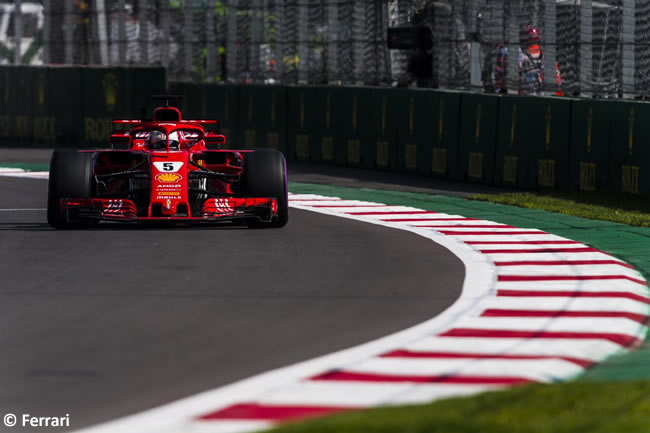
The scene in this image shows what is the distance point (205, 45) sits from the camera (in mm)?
31844

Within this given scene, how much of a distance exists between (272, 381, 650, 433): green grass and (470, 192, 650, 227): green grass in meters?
9.09

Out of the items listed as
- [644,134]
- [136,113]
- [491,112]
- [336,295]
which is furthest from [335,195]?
[136,113]

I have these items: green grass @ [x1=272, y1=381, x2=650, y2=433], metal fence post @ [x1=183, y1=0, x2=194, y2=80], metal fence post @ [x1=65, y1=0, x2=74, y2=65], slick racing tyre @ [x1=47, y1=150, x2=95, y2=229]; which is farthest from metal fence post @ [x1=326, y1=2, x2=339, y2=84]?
green grass @ [x1=272, y1=381, x2=650, y2=433]

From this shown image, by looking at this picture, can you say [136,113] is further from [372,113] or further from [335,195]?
[335,195]

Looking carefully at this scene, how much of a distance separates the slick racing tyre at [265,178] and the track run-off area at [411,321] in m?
0.38

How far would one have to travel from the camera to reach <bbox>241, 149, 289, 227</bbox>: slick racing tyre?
48.0ft

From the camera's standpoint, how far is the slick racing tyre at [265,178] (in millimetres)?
14633

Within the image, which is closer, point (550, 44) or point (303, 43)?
point (550, 44)

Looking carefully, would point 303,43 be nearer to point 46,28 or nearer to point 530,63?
point 530,63

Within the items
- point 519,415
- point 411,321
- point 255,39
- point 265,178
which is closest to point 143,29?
point 255,39

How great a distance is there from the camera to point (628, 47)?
63.3 ft

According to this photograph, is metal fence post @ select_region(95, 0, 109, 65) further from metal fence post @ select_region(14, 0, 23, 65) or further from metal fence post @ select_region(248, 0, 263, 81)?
metal fence post @ select_region(248, 0, 263, 81)

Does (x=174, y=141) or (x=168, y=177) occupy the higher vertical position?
(x=174, y=141)

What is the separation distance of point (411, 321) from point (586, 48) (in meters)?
12.2
